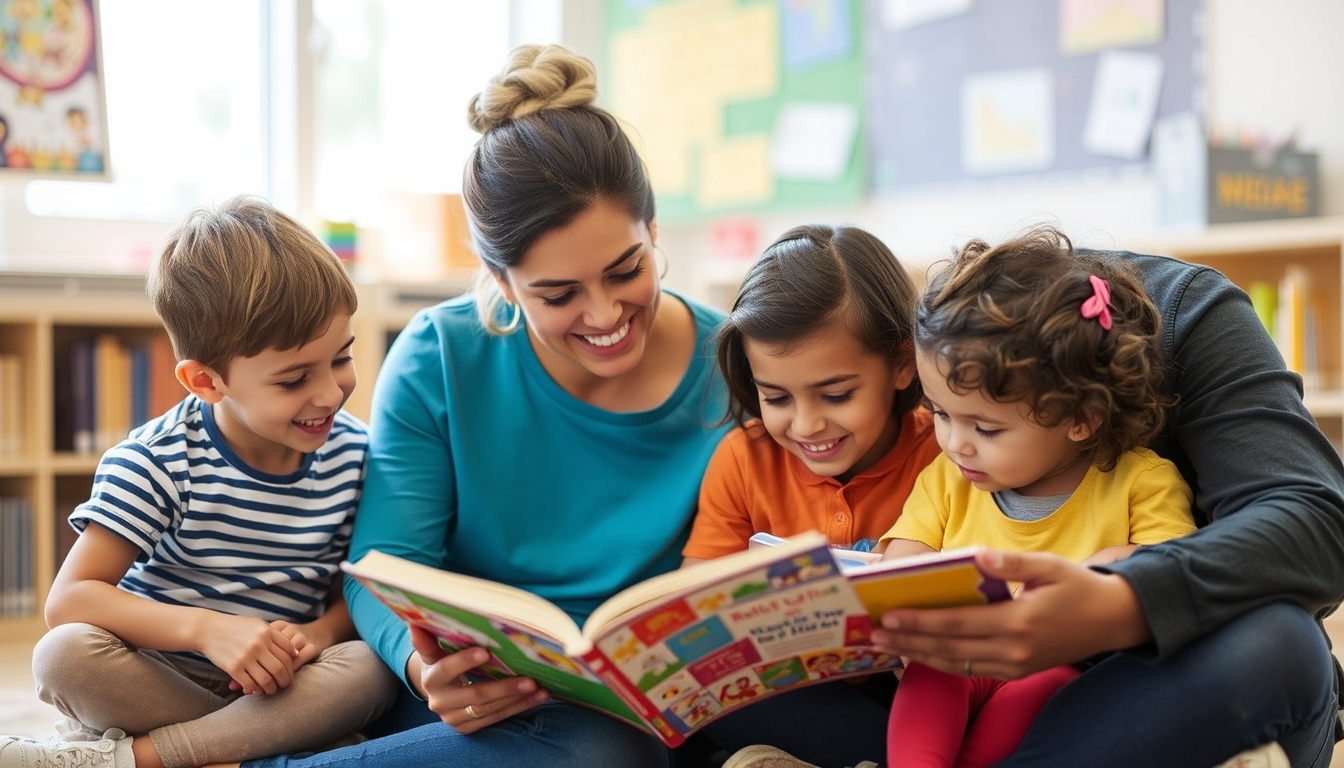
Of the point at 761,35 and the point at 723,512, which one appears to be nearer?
the point at 723,512

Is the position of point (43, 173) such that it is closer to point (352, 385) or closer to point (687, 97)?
point (352, 385)

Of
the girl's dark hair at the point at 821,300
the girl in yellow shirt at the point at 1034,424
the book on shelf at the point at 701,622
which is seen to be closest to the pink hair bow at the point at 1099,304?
the girl in yellow shirt at the point at 1034,424

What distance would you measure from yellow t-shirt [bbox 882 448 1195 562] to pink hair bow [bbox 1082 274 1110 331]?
0.14 meters

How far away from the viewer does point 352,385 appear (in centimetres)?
150

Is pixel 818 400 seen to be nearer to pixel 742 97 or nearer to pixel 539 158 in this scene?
pixel 539 158

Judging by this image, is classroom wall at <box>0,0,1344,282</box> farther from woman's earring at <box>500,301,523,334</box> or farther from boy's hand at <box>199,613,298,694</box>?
boy's hand at <box>199,613,298,694</box>

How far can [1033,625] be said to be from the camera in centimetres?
97

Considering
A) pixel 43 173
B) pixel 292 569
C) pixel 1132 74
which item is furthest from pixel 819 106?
pixel 292 569

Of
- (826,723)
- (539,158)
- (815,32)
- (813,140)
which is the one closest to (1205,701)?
(826,723)

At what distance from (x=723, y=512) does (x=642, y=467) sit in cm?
16

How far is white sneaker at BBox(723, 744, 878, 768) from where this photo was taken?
1223 millimetres

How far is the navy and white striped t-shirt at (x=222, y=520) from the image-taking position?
1397 millimetres

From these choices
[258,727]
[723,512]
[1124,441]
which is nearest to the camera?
[1124,441]

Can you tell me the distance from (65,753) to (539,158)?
81 cm
